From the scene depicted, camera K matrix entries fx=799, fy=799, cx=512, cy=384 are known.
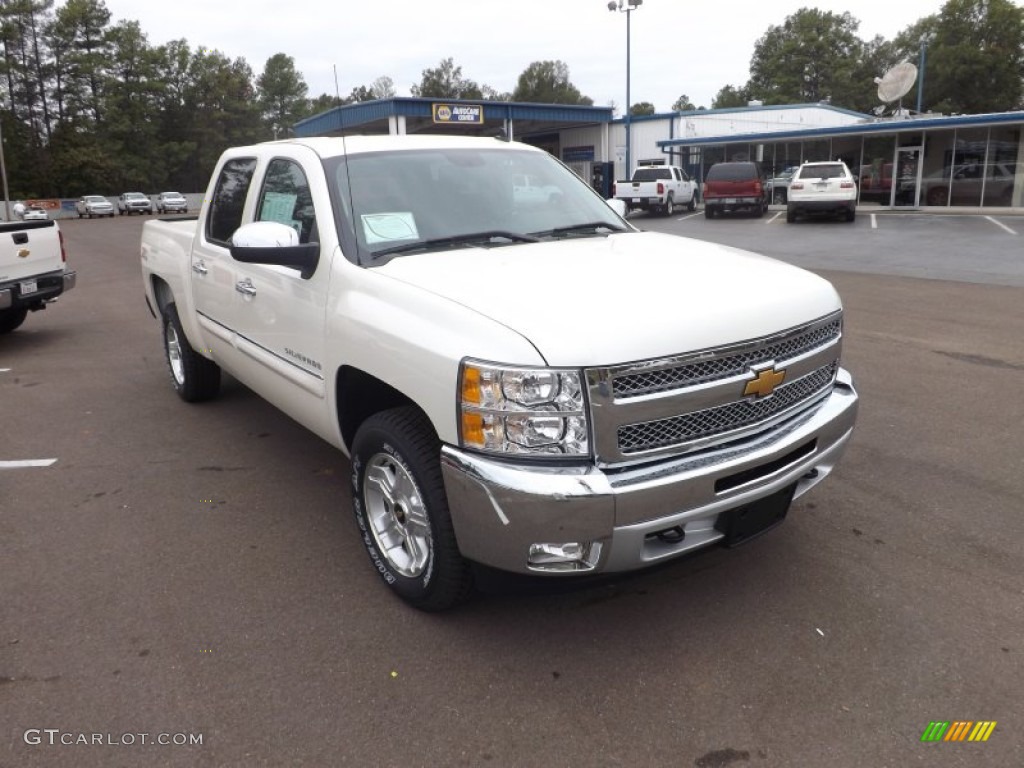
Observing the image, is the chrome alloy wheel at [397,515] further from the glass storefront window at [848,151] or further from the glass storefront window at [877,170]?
the glass storefront window at [848,151]

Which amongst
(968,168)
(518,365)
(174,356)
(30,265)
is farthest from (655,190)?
(518,365)

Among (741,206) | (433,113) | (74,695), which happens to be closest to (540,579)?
(74,695)

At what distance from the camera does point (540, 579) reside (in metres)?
2.78

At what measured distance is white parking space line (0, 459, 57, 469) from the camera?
504 cm

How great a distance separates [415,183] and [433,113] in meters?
35.1

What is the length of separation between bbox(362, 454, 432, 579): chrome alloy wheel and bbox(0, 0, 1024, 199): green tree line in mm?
68500

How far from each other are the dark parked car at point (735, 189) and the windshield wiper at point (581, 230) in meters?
24.4

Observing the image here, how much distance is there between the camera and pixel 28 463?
5078mm

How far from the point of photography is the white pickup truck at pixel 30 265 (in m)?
8.25

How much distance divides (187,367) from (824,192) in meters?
21.8

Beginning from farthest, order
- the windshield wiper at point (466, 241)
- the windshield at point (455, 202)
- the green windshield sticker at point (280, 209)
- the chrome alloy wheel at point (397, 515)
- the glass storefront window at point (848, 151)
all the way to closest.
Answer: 1. the glass storefront window at point (848, 151)
2. the green windshield sticker at point (280, 209)
3. the windshield at point (455, 202)
4. the windshield wiper at point (466, 241)
5. the chrome alloy wheel at point (397, 515)

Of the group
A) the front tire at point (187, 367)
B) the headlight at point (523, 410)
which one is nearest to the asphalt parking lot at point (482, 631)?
the headlight at point (523, 410)

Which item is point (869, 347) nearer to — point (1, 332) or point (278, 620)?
point (278, 620)

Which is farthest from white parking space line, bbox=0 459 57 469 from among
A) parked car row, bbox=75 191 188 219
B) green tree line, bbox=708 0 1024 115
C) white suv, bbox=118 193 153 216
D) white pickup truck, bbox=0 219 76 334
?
green tree line, bbox=708 0 1024 115
